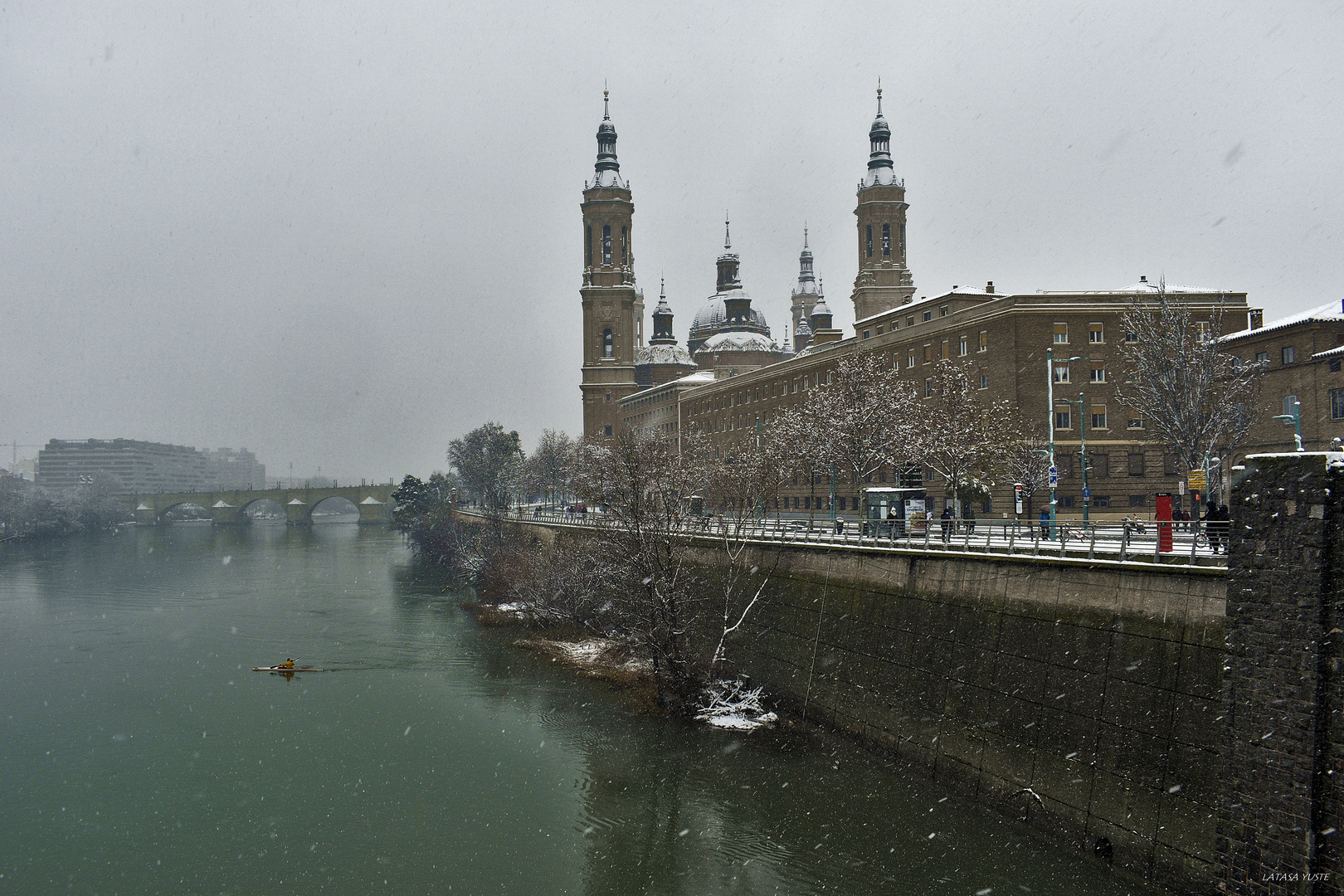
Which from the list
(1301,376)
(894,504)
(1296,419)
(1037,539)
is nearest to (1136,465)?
(1301,376)

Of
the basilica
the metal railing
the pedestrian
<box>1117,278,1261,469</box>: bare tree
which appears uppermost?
the basilica

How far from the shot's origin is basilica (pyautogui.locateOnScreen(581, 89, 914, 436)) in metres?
98.1

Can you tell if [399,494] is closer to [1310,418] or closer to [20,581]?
[20,581]

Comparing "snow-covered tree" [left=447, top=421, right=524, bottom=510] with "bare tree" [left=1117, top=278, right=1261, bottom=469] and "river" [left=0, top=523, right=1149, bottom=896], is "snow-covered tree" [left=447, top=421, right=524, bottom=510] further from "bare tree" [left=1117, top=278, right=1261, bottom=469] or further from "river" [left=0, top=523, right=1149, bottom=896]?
"bare tree" [left=1117, top=278, right=1261, bottom=469]

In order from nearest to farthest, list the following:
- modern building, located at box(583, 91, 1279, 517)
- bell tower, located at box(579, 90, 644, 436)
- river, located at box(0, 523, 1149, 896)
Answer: river, located at box(0, 523, 1149, 896)
modern building, located at box(583, 91, 1279, 517)
bell tower, located at box(579, 90, 644, 436)

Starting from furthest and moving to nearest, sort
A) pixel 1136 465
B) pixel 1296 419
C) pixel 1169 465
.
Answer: pixel 1169 465 → pixel 1136 465 → pixel 1296 419

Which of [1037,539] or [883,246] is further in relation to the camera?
[883,246]

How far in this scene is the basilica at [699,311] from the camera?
98125 millimetres

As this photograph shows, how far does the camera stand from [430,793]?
24.6 metres

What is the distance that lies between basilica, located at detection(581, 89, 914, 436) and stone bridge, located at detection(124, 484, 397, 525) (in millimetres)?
60966

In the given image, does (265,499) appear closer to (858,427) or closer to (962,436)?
(858,427)

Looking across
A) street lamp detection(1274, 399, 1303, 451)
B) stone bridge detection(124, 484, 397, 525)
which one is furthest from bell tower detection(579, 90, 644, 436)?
street lamp detection(1274, 399, 1303, 451)

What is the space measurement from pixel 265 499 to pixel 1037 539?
17527 centimetres

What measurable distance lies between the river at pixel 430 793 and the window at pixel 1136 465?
3680 centimetres
